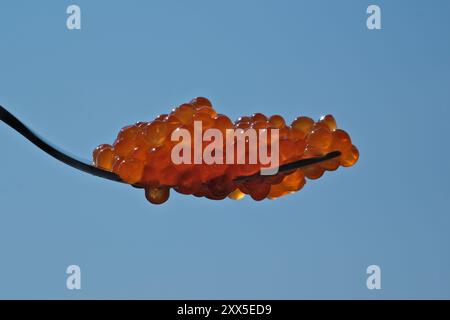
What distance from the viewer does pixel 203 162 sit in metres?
4.03

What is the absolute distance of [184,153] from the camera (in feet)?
13.3

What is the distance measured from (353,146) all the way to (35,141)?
181 centimetres

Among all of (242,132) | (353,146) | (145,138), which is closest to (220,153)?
(242,132)

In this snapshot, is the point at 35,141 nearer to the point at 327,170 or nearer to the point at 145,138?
the point at 145,138

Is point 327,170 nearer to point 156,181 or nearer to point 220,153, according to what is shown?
point 220,153

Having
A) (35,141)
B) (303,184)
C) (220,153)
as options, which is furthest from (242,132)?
(35,141)

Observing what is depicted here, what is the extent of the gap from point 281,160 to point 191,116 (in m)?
0.56

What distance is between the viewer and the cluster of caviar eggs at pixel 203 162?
13.3 feet

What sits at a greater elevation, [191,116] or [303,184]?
[191,116]

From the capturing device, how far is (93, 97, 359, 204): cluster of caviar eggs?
4.05m

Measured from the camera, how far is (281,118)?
4234mm

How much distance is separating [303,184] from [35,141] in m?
1.56

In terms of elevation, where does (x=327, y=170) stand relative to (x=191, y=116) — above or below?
below

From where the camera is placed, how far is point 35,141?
13.5 feet
